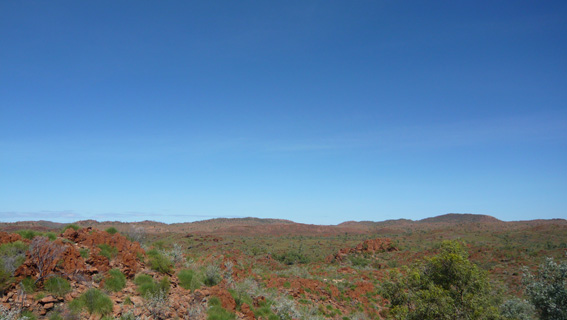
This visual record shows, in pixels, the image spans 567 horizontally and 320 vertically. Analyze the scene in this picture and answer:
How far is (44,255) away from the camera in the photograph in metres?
7.95

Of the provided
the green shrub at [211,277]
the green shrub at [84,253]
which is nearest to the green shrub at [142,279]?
the green shrub at [84,253]

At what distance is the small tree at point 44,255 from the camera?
7.77m

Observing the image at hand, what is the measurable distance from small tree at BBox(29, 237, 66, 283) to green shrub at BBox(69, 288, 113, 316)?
1.10 meters

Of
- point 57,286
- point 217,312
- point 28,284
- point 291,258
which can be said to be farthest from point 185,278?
point 291,258

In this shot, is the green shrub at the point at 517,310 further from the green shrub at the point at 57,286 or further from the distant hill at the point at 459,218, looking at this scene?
the distant hill at the point at 459,218

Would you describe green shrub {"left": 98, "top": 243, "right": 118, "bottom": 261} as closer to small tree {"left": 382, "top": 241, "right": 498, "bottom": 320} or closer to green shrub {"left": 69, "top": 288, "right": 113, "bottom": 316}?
green shrub {"left": 69, "top": 288, "right": 113, "bottom": 316}

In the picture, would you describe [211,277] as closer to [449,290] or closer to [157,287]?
[157,287]

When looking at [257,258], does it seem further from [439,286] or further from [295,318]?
[439,286]

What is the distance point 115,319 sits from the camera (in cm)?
746

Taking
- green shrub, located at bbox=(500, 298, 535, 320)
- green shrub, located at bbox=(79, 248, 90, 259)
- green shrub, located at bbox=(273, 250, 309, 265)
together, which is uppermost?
green shrub, located at bbox=(79, 248, 90, 259)

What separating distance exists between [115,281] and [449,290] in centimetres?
1124

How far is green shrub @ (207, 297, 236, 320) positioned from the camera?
9570 millimetres

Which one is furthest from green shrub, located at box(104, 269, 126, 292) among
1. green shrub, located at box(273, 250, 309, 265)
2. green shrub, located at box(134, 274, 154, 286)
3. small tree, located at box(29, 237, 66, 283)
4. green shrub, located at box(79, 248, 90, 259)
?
green shrub, located at box(273, 250, 309, 265)

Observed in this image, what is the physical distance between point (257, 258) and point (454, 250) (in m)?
30.4
